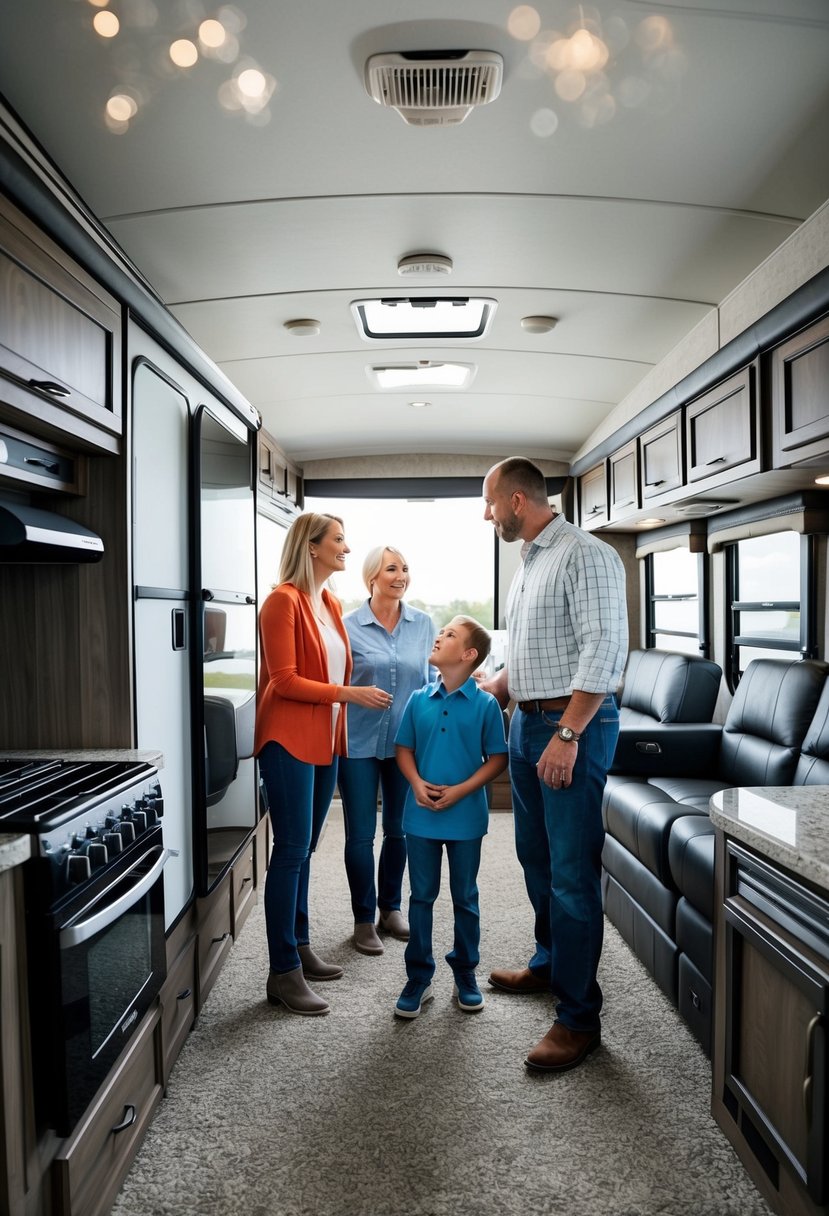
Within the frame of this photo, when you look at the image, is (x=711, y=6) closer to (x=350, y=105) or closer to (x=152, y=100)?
(x=350, y=105)

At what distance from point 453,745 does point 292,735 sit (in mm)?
499

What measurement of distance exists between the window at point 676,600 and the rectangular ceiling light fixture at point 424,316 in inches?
75.5

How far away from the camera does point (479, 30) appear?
63.9 inches

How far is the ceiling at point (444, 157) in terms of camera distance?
1608 mm

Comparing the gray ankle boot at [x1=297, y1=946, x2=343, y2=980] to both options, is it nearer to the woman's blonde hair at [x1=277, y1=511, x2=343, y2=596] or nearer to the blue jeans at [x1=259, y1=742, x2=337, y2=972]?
the blue jeans at [x1=259, y1=742, x2=337, y2=972]

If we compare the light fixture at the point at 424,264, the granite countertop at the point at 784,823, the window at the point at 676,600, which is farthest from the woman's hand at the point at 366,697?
the window at the point at 676,600

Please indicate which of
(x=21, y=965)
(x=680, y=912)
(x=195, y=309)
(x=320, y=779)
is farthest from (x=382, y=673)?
(x=21, y=965)

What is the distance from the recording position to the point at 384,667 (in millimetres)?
3049

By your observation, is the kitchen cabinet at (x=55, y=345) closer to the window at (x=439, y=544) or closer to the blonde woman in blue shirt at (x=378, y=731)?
the blonde woman in blue shirt at (x=378, y=731)

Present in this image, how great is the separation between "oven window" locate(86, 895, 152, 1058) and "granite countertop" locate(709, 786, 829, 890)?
129cm

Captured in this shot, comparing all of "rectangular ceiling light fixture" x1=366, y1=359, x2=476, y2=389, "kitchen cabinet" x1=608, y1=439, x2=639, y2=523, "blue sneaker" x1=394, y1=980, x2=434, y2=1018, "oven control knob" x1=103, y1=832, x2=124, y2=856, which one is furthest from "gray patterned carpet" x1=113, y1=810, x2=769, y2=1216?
"rectangular ceiling light fixture" x1=366, y1=359, x2=476, y2=389

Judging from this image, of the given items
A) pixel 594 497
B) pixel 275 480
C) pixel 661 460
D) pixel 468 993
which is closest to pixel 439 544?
pixel 594 497

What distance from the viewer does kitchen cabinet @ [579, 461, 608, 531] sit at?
483 centimetres

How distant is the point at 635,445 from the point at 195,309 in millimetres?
2230
